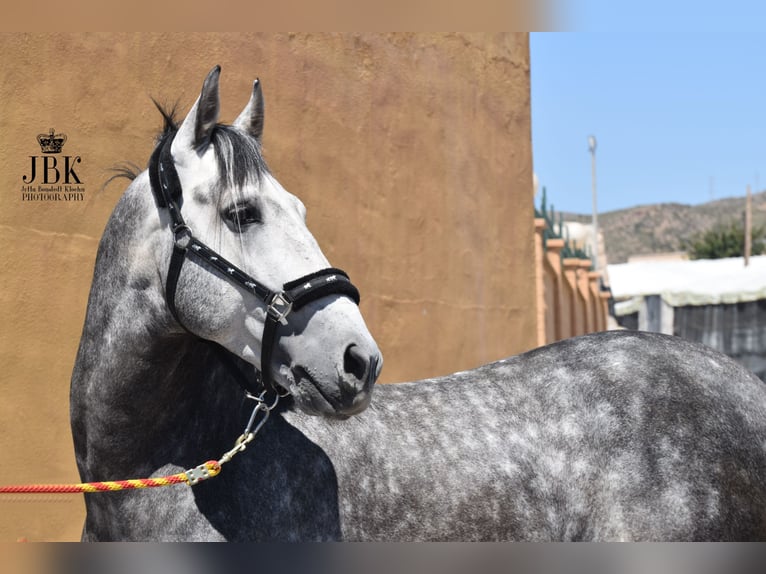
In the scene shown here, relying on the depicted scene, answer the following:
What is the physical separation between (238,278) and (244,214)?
7.4 inches

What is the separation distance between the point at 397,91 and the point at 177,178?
14.0 ft

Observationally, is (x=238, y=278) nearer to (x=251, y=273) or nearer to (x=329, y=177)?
(x=251, y=273)

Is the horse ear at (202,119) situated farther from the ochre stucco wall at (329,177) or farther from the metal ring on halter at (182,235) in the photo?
the ochre stucco wall at (329,177)

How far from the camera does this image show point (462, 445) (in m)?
3.09

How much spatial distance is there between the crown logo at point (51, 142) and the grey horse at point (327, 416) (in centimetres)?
187

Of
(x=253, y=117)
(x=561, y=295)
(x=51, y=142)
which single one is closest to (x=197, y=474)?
(x=253, y=117)

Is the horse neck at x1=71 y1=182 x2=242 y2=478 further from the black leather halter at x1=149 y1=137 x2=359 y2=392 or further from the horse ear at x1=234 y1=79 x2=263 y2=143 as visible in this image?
the horse ear at x1=234 y1=79 x2=263 y2=143

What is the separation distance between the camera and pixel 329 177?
606cm

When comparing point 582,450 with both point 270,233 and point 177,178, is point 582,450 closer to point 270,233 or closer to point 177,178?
point 270,233

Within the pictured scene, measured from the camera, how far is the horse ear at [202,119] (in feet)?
8.71

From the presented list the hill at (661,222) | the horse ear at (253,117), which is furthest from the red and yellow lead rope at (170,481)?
the hill at (661,222)

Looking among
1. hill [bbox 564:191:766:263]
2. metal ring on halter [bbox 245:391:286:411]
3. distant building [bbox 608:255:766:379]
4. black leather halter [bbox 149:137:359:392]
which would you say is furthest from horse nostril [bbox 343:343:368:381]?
hill [bbox 564:191:766:263]

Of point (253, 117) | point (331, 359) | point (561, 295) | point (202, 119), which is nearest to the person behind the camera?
point (331, 359)

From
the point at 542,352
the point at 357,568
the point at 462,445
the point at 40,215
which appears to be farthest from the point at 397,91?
the point at 357,568
